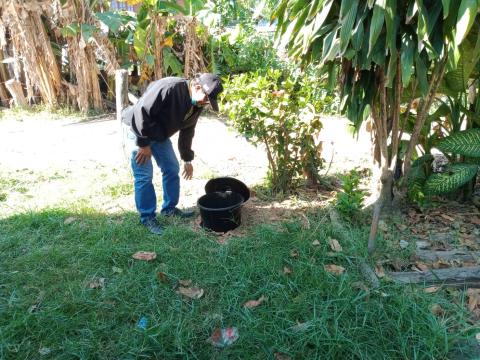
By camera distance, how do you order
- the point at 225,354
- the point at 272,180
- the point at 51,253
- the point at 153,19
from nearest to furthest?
the point at 225,354, the point at 51,253, the point at 272,180, the point at 153,19

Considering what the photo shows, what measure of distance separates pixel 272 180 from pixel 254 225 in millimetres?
833

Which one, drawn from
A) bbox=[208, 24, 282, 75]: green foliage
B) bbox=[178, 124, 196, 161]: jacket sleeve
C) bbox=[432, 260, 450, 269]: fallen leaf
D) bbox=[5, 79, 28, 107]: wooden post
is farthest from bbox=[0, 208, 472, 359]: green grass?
bbox=[5, 79, 28, 107]: wooden post

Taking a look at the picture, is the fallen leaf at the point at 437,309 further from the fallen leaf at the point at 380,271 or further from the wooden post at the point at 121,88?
the wooden post at the point at 121,88

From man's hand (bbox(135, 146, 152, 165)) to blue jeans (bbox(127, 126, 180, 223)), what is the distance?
8cm

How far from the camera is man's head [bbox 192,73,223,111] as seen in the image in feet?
10.9

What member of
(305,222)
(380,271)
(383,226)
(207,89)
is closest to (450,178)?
(383,226)

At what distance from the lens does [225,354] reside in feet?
7.93

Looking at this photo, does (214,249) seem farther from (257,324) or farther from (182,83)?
(182,83)

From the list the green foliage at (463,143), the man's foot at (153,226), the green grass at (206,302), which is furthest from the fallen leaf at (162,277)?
the green foliage at (463,143)

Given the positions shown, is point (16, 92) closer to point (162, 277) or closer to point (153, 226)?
point (153, 226)

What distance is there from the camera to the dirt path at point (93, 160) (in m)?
4.86

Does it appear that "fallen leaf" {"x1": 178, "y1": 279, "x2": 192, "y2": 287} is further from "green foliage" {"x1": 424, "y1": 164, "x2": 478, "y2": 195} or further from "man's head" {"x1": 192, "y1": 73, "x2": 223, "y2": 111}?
"green foliage" {"x1": 424, "y1": 164, "x2": 478, "y2": 195}

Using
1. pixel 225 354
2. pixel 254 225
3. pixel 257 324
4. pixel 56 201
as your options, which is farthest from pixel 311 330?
pixel 56 201

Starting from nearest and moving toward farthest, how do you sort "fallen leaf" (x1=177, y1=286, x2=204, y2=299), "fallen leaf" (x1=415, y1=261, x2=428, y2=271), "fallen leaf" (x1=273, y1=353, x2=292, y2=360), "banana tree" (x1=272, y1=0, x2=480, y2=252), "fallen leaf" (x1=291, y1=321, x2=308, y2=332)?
"fallen leaf" (x1=273, y1=353, x2=292, y2=360) < "fallen leaf" (x1=291, y1=321, x2=308, y2=332) < "banana tree" (x1=272, y1=0, x2=480, y2=252) < "fallen leaf" (x1=177, y1=286, x2=204, y2=299) < "fallen leaf" (x1=415, y1=261, x2=428, y2=271)
